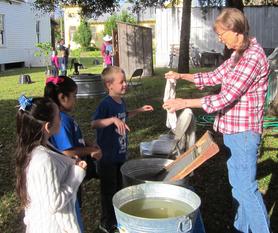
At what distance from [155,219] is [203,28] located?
2255 cm

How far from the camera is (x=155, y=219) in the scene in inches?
97.6

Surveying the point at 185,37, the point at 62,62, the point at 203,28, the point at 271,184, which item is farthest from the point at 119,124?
the point at 203,28

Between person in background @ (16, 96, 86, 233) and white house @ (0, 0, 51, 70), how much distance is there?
24.0 metres

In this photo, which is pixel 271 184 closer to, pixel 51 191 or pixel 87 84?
pixel 51 191

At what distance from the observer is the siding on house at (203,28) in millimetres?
23531

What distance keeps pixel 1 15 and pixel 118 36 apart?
12724 mm

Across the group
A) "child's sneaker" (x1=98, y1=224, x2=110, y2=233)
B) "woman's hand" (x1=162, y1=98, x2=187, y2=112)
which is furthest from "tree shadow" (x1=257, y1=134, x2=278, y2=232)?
"woman's hand" (x1=162, y1=98, x2=187, y2=112)

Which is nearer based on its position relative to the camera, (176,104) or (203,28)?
(176,104)

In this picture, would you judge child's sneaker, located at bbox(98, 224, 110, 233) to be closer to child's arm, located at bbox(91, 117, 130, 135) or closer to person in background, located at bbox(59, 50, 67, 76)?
child's arm, located at bbox(91, 117, 130, 135)

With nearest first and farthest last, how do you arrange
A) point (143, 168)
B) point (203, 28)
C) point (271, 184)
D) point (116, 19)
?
point (143, 168) → point (271, 184) → point (203, 28) → point (116, 19)

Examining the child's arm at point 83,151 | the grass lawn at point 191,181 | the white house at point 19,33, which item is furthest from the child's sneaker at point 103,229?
the white house at point 19,33

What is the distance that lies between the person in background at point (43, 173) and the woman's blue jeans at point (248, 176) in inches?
51.6

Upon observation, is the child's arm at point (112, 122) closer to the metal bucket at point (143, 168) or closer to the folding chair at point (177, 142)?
the metal bucket at point (143, 168)

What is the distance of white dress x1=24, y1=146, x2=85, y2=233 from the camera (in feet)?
8.07
